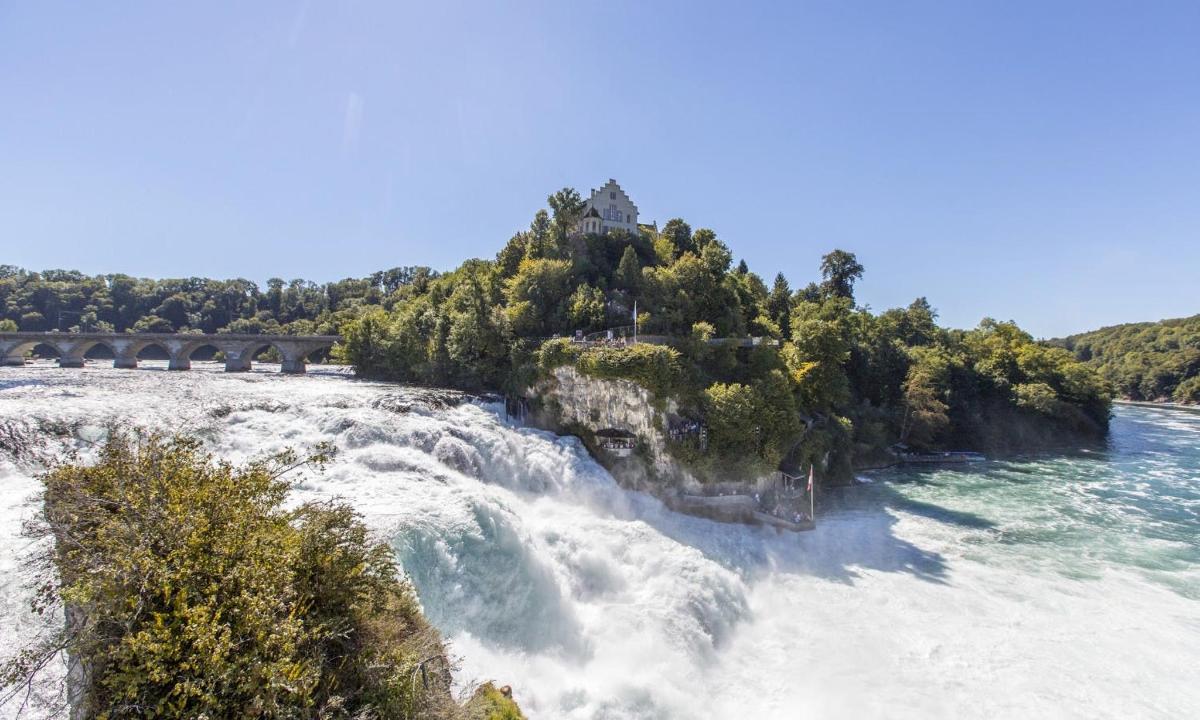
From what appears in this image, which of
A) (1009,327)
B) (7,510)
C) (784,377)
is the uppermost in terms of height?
(1009,327)

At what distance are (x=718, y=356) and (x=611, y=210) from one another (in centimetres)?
2416

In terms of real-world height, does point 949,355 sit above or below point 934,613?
above

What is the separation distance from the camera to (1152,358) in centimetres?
11069

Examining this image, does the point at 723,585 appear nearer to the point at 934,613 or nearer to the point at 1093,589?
the point at 934,613

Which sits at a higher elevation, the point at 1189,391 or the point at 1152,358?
the point at 1152,358

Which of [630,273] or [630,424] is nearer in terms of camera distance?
[630,424]

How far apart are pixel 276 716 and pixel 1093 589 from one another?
94.2 feet

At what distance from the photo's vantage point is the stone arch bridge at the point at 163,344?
171 ft

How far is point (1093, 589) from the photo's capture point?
21.6 metres

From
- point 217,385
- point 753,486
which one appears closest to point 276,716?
point 753,486

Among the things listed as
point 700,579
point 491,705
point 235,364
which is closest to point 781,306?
point 700,579

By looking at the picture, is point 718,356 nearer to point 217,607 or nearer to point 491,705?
point 491,705

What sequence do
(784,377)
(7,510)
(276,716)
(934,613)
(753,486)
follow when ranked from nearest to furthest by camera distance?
(276,716)
(7,510)
(934,613)
(753,486)
(784,377)

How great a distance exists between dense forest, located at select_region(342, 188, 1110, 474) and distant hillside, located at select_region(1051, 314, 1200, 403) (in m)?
65.7
